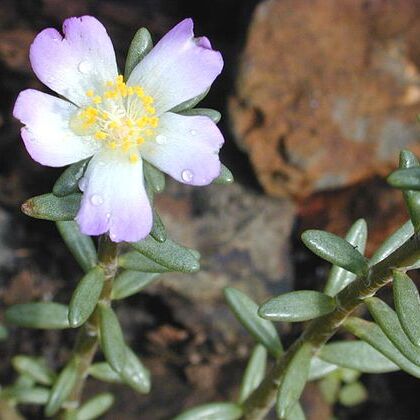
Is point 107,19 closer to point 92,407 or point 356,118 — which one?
point 356,118

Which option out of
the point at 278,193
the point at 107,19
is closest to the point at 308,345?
the point at 278,193

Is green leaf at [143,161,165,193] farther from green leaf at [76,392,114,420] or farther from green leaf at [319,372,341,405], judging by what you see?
green leaf at [319,372,341,405]

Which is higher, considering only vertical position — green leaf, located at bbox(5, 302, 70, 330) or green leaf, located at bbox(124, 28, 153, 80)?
green leaf, located at bbox(124, 28, 153, 80)

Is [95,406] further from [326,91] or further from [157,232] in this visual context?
[326,91]

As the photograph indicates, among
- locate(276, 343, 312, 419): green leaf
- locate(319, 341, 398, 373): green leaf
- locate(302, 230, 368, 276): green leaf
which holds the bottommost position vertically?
locate(319, 341, 398, 373): green leaf

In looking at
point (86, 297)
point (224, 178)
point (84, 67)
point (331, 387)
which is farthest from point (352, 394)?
point (84, 67)

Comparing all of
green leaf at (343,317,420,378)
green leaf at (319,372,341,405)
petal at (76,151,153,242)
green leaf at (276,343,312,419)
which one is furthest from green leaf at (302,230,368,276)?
green leaf at (319,372,341,405)

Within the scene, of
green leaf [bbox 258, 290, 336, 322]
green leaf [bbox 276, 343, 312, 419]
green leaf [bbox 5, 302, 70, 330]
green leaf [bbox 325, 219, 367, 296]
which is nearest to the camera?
green leaf [bbox 258, 290, 336, 322]

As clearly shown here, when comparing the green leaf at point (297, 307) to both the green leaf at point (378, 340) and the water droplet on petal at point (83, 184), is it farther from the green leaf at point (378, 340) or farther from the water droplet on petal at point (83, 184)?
the water droplet on petal at point (83, 184)

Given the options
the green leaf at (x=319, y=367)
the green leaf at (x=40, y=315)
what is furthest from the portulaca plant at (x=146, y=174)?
the green leaf at (x=319, y=367)
